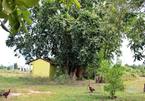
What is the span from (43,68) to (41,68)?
235 mm

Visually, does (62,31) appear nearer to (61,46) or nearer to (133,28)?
(61,46)

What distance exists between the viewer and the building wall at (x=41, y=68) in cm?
4069

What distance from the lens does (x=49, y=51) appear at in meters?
38.8

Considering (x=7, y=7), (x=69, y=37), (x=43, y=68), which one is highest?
(x=69, y=37)

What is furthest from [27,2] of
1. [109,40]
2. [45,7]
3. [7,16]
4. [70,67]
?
[70,67]

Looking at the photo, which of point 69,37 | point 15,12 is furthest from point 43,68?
point 15,12

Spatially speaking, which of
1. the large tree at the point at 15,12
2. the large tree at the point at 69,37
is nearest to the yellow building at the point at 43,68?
the large tree at the point at 69,37

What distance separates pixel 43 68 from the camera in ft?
135

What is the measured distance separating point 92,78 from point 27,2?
40.8 metres

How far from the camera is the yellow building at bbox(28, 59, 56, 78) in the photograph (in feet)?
133

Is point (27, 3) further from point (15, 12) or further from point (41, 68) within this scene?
point (41, 68)

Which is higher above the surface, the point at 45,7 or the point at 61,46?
the point at 45,7

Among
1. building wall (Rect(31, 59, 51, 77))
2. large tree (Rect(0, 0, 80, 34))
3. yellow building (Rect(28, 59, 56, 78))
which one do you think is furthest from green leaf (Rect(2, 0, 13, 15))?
building wall (Rect(31, 59, 51, 77))

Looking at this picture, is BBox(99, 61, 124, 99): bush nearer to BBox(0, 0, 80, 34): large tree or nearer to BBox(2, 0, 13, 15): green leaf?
BBox(0, 0, 80, 34): large tree
